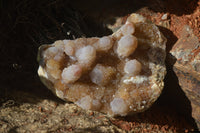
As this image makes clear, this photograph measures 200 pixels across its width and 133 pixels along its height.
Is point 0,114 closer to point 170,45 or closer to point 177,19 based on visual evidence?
point 170,45

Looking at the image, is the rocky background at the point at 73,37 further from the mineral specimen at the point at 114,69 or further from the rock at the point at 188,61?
the mineral specimen at the point at 114,69

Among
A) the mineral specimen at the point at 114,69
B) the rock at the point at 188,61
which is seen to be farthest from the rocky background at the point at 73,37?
the mineral specimen at the point at 114,69

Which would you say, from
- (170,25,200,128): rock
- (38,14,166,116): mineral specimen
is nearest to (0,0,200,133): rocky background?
(170,25,200,128): rock

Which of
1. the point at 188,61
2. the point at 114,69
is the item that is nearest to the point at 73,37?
the point at 114,69

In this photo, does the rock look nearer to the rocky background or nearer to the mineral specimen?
the rocky background

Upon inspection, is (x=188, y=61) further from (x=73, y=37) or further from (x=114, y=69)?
(x=73, y=37)

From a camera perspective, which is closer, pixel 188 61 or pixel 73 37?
pixel 188 61
